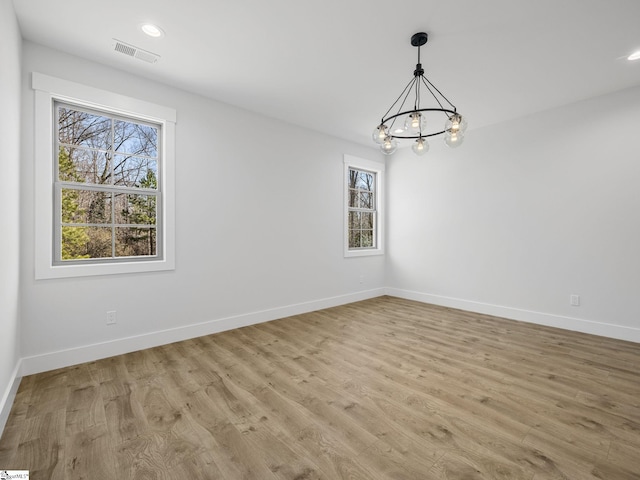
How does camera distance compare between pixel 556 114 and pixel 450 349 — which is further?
pixel 556 114

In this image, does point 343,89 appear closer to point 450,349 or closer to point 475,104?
point 475,104

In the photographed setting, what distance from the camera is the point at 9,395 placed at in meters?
2.13

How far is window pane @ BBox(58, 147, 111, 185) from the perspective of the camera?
282 cm

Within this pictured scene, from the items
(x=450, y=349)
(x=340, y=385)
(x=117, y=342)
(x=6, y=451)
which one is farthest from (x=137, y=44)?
(x=450, y=349)

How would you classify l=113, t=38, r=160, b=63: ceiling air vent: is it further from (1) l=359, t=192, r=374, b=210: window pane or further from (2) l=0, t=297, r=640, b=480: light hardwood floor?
(1) l=359, t=192, r=374, b=210: window pane

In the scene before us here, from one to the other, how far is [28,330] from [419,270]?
5.14m

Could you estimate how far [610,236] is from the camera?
355cm

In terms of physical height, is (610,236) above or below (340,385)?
above

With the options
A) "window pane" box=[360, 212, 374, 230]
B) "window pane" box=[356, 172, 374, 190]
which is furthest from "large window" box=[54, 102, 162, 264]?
"window pane" box=[360, 212, 374, 230]

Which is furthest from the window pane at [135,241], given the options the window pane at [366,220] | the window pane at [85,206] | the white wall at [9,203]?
the window pane at [366,220]

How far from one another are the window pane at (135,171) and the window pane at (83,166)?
0.09 m

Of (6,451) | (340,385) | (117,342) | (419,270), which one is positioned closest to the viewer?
(6,451)

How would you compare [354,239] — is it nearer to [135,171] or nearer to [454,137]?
[454,137]

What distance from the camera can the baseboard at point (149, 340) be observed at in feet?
8.64
